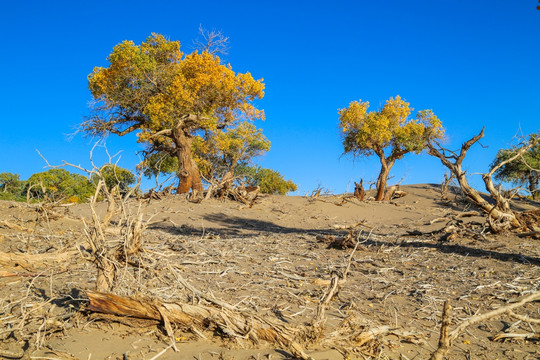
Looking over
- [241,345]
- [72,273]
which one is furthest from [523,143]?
[72,273]

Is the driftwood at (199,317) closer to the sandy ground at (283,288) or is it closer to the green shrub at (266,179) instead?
the sandy ground at (283,288)

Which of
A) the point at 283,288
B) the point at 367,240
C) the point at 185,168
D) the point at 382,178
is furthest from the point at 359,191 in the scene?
the point at 283,288

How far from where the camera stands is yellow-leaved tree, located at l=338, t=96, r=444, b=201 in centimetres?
2361

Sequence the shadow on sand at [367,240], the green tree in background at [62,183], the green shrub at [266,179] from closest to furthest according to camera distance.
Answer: the shadow on sand at [367,240]
the green tree in background at [62,183]
the green shrub at [266,179]

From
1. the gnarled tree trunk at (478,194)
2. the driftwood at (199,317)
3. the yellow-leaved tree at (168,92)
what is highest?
the yellow-leaved tree at (168,92)

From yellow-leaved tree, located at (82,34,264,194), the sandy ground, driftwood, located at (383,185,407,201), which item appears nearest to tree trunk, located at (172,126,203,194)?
yellow-leaved tree, located at (82,34,264,194)

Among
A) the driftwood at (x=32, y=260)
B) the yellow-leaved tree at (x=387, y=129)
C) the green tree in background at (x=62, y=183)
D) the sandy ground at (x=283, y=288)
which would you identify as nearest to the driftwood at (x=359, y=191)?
the yellow-leaved tree at (x=387, y=129)

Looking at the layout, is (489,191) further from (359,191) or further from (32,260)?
(359,191)

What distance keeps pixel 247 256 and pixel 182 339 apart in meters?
4.03

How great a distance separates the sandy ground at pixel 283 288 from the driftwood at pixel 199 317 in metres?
0.10

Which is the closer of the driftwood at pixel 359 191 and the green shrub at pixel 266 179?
the driftwood at pixel 359 191

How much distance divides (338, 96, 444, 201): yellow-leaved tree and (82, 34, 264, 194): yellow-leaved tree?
6385mm

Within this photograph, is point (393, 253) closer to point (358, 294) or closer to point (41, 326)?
point (358, 294)

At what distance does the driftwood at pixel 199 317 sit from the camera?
4.07 meters
